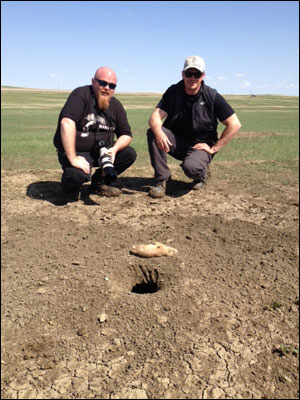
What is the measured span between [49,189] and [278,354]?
12.7ft

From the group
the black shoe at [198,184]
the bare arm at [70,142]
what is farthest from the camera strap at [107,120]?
the black shoe at [198,184]

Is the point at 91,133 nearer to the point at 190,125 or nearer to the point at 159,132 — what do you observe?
the point at 159,132

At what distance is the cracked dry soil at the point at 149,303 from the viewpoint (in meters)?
2.10

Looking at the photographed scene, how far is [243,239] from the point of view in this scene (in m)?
3.74

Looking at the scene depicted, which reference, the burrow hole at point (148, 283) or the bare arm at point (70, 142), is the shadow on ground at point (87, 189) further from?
the burrow hole at point (148, 283)

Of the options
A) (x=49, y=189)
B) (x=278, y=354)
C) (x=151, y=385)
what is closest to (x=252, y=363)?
(x=278, y=354)

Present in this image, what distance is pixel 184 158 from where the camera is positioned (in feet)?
17.3

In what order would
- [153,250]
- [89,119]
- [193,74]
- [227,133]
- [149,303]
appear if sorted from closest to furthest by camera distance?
[149,303], [153,250], [193,74], [89,119], [227,133]

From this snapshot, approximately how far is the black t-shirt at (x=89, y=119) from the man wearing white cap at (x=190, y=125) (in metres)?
0.45

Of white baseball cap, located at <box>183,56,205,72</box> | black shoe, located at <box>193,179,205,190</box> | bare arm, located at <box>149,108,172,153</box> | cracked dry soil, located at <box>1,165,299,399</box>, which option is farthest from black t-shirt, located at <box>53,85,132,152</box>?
black shoe, located at <box>193,179,205,190</box>

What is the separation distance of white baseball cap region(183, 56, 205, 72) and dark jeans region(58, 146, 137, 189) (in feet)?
4.50

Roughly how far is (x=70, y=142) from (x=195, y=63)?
175 centimetres

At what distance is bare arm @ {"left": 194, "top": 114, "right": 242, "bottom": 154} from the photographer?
483 centimetres

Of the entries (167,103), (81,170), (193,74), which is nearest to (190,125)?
(167,103)
